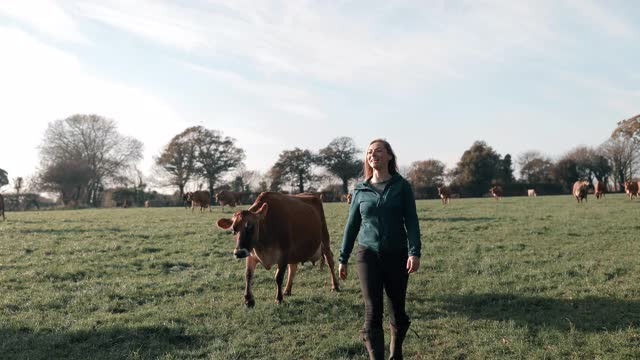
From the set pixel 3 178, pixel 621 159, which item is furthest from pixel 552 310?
pixel 621 159

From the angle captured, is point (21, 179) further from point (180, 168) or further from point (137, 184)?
point (180, 168)

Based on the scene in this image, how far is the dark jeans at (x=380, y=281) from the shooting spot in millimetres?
5059

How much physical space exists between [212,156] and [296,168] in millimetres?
15405

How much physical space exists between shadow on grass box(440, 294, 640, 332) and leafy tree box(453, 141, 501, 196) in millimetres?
69823

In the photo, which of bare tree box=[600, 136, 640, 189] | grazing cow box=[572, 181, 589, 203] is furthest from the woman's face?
bare tree box=[600, 136, 640, 189]

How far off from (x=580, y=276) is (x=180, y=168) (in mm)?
65499

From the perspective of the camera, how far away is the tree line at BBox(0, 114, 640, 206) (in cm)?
6606

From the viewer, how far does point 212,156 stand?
7150cm

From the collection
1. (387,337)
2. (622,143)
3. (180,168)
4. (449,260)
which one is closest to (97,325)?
(387,337)

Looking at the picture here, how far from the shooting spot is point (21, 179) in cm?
6644

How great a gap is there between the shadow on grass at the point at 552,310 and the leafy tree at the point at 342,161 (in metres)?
74.8

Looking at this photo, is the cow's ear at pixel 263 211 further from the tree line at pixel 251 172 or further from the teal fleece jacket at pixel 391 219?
the tree line at pixel 251 172

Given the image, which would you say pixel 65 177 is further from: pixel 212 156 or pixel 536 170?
pixel 536 170

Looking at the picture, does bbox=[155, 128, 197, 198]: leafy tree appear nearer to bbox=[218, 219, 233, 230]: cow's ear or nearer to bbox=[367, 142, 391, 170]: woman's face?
bbox=[218, 219, 233, 230]: cow's ear
